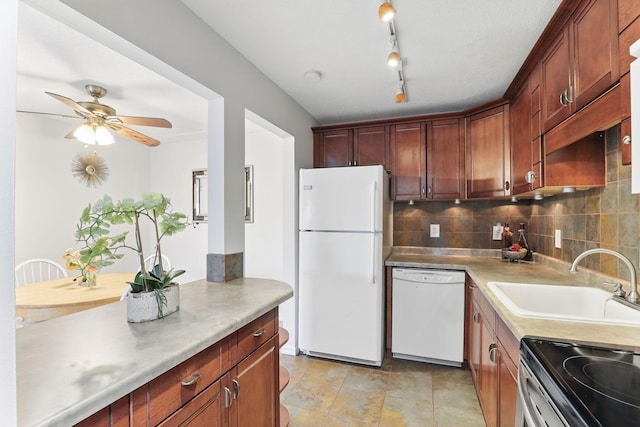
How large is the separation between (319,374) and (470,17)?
8.91ft

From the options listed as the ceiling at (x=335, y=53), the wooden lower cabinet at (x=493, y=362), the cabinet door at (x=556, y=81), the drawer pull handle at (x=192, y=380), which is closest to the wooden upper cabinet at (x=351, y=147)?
the ceiling at (x=335, y=53)

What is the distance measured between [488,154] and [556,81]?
110cm

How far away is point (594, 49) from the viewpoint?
1.28m

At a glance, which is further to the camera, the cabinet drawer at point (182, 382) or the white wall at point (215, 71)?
the white wall at point (215, 71)

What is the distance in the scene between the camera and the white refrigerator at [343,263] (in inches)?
101

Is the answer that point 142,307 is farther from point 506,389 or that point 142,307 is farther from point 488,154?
point 488,154

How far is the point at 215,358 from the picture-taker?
3.55 ft

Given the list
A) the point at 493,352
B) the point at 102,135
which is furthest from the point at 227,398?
the point at 102,135

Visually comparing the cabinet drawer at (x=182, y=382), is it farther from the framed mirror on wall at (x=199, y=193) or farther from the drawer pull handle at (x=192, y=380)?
the framed mirror on wall at (x=199, y=193)

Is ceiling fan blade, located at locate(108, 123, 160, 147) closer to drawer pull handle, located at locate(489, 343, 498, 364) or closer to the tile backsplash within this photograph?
the tile backsplash

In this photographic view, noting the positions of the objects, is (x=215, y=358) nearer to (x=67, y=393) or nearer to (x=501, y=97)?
(x=67, y=393)

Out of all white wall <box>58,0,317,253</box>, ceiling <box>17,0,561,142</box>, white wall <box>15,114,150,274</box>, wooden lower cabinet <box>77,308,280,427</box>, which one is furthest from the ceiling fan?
wooden lower cabinet <box>77,308,280,427</box>

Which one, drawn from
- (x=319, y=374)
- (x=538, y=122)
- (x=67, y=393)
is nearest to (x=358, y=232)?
(x=319, y=374)

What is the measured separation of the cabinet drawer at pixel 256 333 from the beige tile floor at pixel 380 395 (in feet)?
3.06
